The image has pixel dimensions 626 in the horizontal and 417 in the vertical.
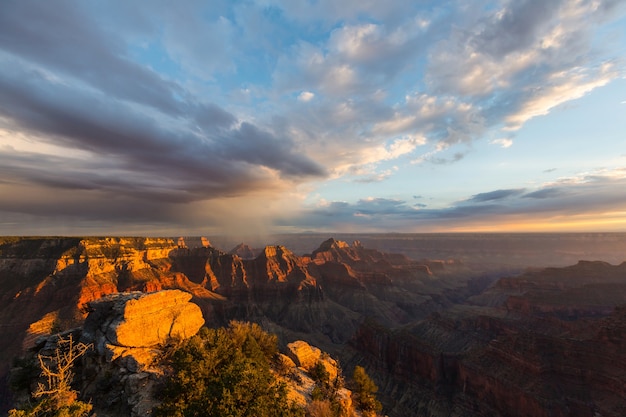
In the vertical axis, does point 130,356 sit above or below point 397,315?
above

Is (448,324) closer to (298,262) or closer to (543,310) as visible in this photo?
(543,310)

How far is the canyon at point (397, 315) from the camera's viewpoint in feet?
174

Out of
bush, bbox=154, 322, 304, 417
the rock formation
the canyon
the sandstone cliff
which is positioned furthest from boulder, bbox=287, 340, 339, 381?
the canyon

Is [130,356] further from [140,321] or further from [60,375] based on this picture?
[60,375]

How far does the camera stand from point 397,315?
144m

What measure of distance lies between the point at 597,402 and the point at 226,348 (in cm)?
6253

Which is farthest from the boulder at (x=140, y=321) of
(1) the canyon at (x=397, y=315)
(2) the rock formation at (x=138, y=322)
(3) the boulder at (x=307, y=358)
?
(3) the boulder at (x=307, y=358)

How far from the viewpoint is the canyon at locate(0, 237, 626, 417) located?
5306 cm

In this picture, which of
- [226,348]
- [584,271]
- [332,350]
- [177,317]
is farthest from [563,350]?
[584,271]

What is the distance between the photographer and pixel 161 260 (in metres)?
153

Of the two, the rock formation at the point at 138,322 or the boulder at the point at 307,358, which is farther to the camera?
the boulder at the point at 307,358

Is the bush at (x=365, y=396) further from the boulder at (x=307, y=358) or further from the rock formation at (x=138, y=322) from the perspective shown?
the rock formation at (x=138, y=322)

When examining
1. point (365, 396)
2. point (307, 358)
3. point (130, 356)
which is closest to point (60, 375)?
point (130, 356)

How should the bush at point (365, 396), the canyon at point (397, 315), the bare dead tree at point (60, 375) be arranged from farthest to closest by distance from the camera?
the canyon at point (397, 315) → the bush at point (365, 396) → the bare dead tree at point (60, 375)
